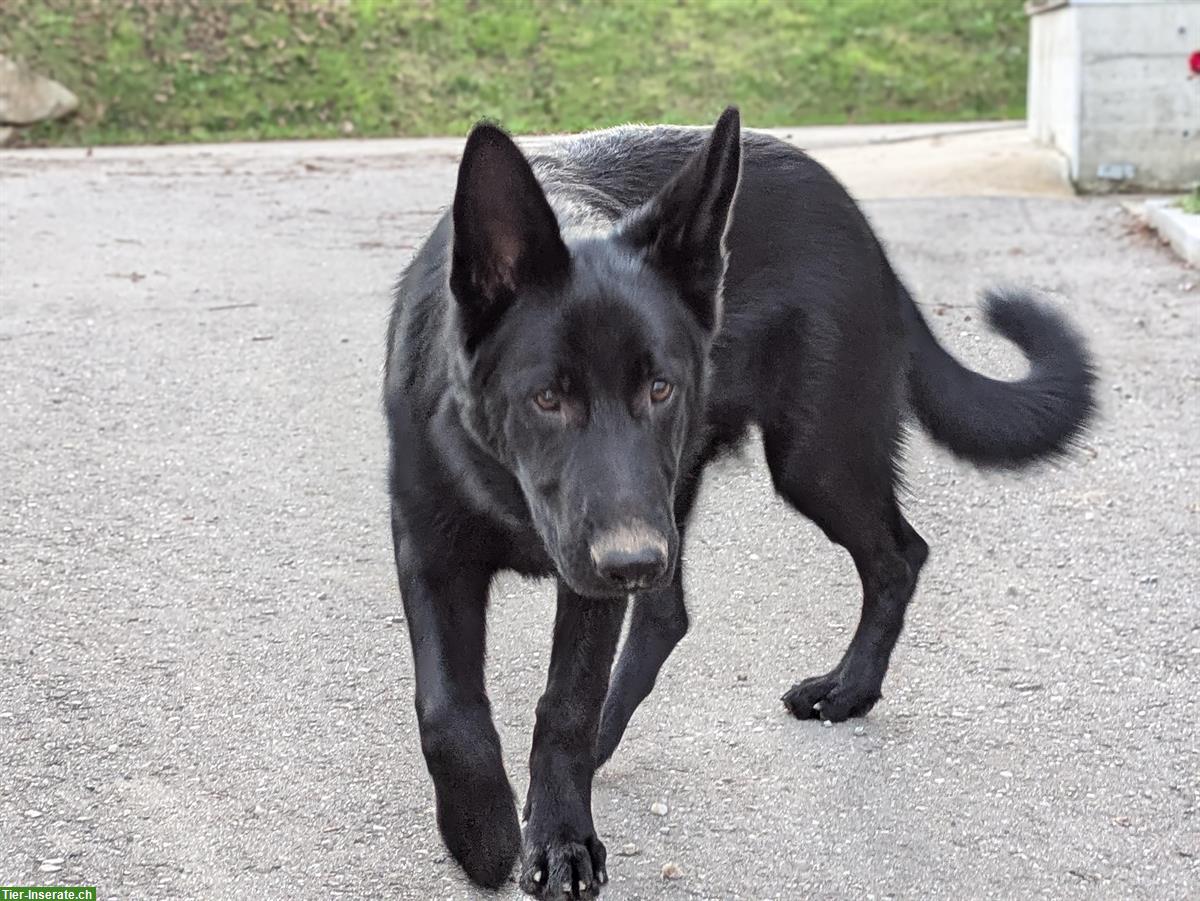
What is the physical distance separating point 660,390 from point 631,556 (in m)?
0.38

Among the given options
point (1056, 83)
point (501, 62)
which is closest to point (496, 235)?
point (1056, 83)

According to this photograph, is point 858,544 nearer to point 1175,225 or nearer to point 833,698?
point 833,698

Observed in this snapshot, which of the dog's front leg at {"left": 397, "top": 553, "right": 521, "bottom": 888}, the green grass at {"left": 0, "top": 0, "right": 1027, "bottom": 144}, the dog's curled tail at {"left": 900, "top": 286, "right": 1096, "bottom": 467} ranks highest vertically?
the dog's front leg at {"left": 397, "top": 553, "right": 521, "bottom": 888}

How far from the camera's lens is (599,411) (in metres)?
2.79

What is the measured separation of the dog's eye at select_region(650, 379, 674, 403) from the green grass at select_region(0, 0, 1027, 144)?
1512 centimetres

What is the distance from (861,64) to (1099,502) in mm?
15348

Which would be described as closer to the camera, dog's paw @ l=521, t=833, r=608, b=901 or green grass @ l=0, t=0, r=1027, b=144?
dog's paw @ l=521, t=833, r=608, b=901

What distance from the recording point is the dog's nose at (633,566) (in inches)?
103

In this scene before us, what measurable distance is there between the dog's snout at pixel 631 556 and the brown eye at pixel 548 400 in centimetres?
27

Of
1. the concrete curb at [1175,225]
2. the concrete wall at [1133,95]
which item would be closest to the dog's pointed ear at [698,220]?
the concrete curb at [1175,225]

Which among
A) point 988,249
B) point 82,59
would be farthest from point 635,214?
point 82,59

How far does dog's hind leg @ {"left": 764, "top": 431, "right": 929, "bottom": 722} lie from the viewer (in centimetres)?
394

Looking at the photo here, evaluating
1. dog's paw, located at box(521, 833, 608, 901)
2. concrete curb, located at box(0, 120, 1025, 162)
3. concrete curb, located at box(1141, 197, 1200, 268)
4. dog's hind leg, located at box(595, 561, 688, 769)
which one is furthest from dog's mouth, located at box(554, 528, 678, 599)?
concrete curb, located at box(0, 120, 1025, 162)

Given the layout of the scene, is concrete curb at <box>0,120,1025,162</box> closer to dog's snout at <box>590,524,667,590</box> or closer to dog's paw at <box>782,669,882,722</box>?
dog's paw at <box>782,669,882,722</box>
